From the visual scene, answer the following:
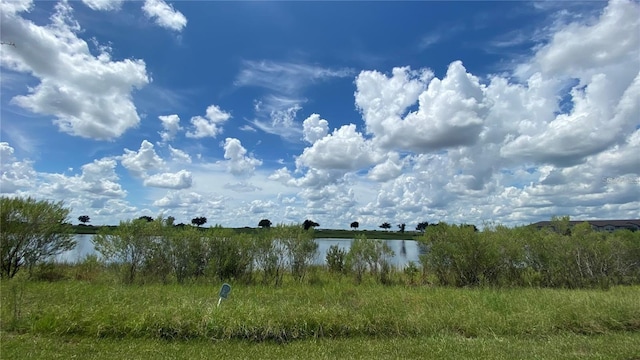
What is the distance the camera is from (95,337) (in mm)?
6809

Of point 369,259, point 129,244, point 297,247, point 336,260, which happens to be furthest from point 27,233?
point 369,259

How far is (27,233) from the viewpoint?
13094 mm

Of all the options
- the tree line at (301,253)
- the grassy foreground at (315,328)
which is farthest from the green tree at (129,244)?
the grassy foreground at (315,328)

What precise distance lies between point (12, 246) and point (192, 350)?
35.0 feet

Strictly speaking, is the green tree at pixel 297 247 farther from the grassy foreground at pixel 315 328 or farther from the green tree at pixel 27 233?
the green tree at pixel 27 233

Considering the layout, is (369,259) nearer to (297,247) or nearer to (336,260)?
(336,260)

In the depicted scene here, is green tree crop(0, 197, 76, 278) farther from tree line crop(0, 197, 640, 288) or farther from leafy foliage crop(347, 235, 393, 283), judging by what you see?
leafy foliage crop(347, 235, 393, 283)

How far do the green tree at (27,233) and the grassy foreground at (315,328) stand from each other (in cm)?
481

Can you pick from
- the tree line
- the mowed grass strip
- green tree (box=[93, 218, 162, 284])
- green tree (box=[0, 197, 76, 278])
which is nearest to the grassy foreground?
the mowed grass strip

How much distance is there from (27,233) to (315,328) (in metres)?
11.7

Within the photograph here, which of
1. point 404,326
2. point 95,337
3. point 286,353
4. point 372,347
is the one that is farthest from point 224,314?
point 404,326

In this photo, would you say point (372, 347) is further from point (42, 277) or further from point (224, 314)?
point (42, 277)

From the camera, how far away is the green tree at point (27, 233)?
1279 centimetres

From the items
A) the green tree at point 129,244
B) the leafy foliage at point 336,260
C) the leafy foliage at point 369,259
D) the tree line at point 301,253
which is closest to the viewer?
the green tree at point 129,244
